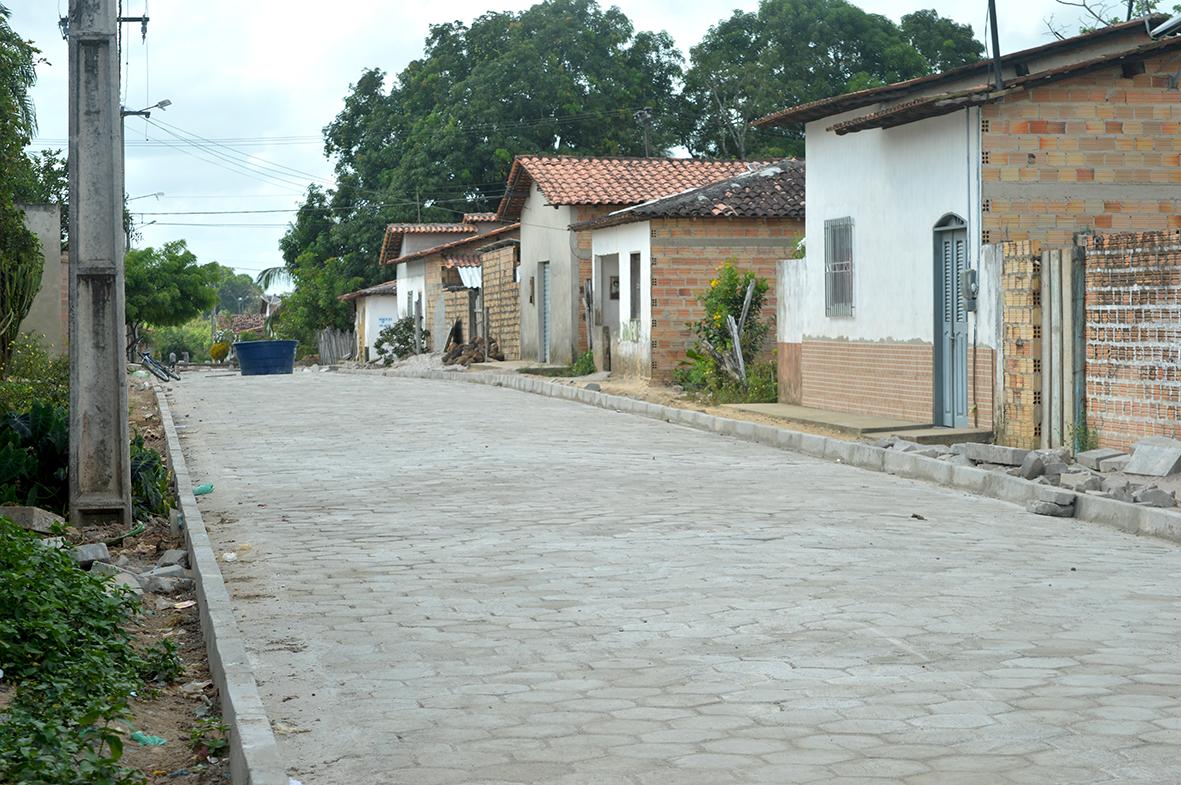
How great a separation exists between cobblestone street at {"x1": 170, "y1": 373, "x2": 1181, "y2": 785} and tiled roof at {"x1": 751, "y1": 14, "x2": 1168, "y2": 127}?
6457 millimetres

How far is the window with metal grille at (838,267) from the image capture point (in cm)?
2020

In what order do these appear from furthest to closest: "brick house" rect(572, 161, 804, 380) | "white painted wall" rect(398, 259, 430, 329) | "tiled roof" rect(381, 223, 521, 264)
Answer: "white painted wall" rect(398, 259, 430, 329) < "tiled roof" rect(381, 223, 521, 264) < "brick house" rect(572, 161, 804, 380)

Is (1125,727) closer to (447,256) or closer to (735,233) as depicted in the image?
(735,233)

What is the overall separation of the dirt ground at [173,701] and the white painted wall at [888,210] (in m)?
10.1

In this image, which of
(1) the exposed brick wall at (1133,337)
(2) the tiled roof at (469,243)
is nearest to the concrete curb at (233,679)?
(1) the exposed brick wall at (1133,337)

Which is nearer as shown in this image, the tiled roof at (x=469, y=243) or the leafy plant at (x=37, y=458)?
the leafy plant at (x=37, y=458)

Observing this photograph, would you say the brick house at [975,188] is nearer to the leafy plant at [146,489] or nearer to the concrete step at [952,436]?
the concrete step at [952,436]

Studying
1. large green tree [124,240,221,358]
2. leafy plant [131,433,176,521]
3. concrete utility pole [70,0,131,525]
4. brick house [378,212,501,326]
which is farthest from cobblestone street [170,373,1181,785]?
large green tree [124,240,221,358]

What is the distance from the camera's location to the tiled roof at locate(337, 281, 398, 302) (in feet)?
208

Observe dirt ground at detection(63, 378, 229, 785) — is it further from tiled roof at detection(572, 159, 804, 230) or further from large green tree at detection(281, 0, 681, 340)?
large green tree at detection(281, 0, 681, 340)

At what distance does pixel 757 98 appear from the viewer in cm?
5606

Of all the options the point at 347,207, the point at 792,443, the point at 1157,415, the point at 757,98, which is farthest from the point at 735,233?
the point at 347,207

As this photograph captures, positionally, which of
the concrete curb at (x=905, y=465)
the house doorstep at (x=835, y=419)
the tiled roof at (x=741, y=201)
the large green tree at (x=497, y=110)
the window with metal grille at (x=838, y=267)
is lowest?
the concrete curb at (x=905, y=465)

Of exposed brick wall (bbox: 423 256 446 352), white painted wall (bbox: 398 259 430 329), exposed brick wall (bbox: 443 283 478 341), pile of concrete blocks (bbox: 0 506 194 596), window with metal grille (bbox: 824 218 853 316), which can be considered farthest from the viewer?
white painted wall (bbox: 398 259 430 329)
